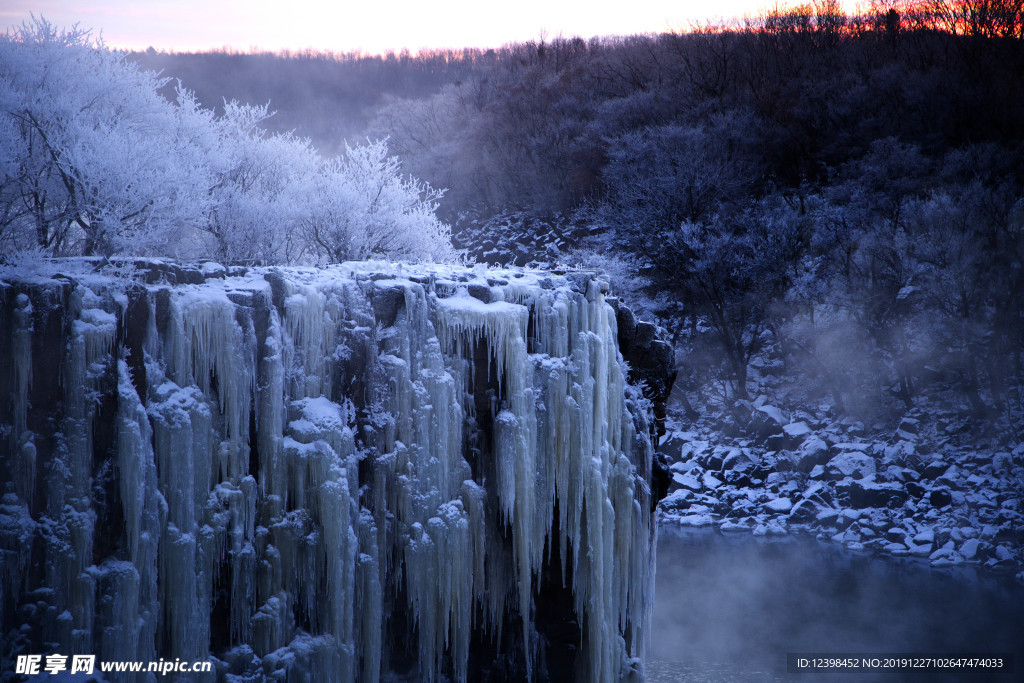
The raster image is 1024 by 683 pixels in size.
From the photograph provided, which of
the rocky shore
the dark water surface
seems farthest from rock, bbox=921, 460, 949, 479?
the dark water surface

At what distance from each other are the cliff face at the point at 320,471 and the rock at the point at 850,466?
1534cm

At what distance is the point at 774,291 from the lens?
30188 millimetres

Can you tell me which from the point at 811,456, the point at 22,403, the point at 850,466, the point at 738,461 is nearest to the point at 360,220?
the point at 738,461

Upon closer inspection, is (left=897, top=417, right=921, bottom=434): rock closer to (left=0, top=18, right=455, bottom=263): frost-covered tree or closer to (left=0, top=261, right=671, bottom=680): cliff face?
(left=0, top=18, right=455, bottom=263): frost-covered tree

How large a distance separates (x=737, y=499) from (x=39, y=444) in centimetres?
2197

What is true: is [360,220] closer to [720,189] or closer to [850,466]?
[850,466]

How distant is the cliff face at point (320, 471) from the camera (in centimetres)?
679

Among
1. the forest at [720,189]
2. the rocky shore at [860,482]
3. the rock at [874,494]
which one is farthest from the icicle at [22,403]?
the rock at [874,494]

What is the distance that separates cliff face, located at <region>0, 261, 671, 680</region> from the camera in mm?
6789

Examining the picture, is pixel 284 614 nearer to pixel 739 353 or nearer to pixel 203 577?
pixel 203 577

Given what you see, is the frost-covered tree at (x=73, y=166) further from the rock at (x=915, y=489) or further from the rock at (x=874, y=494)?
the rock at (x=915, y=489)

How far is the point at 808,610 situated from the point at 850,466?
762cm

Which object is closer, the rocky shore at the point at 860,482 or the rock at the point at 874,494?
the rocky shore at the point at 860,482

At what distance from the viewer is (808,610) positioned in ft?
58.6
